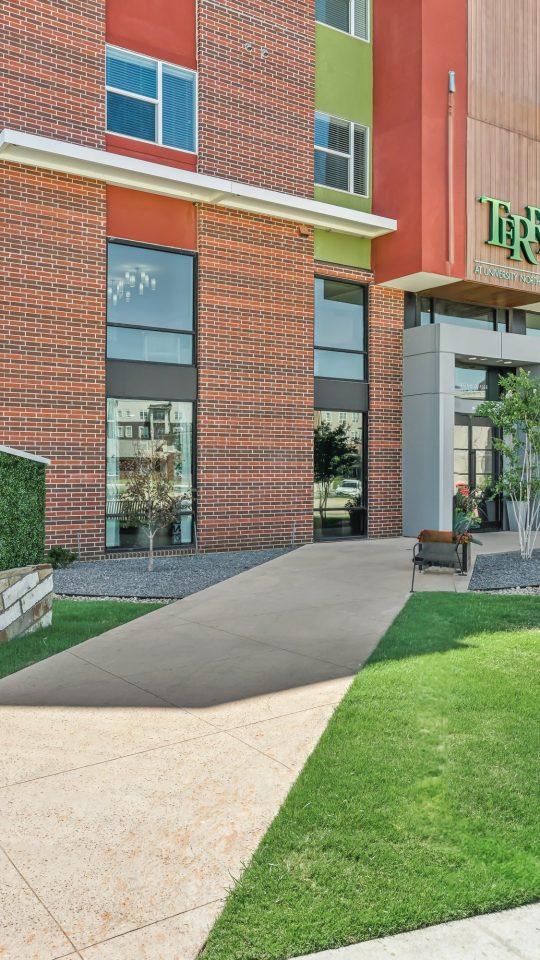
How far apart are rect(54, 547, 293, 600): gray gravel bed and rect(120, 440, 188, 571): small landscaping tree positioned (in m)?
0.46

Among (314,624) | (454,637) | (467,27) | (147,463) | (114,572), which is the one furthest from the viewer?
(467,27)

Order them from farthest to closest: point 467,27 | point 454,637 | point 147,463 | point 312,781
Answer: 1. point 467,27
2. point 147,463
3. point 454,637
4. point 312,781

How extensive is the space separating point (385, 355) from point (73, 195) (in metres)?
7.74

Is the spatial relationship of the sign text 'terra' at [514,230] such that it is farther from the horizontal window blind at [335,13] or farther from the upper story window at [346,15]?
the horizontal window blind at [335,13]

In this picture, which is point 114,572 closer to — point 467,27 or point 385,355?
point 385,355

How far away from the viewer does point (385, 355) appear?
1759cm

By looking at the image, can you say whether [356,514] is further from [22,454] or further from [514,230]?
[22,454]

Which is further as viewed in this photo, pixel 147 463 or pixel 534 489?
pixel 534 489

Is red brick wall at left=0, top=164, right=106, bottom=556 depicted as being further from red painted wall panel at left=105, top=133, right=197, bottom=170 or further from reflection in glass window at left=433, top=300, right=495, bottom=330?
reflection in glass window at left=433, top=300, right=495, bottom=330

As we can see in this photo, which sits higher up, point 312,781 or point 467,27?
point 467,27

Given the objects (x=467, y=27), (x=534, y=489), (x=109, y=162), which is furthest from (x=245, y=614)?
(x=467, y=27)

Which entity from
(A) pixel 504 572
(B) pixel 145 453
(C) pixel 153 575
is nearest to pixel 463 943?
(C) pixel 153 575

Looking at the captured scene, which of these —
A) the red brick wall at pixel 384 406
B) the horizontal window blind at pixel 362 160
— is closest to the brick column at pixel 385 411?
the red brick wall at pixel 384 406

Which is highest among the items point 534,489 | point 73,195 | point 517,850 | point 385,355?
point 73,195
